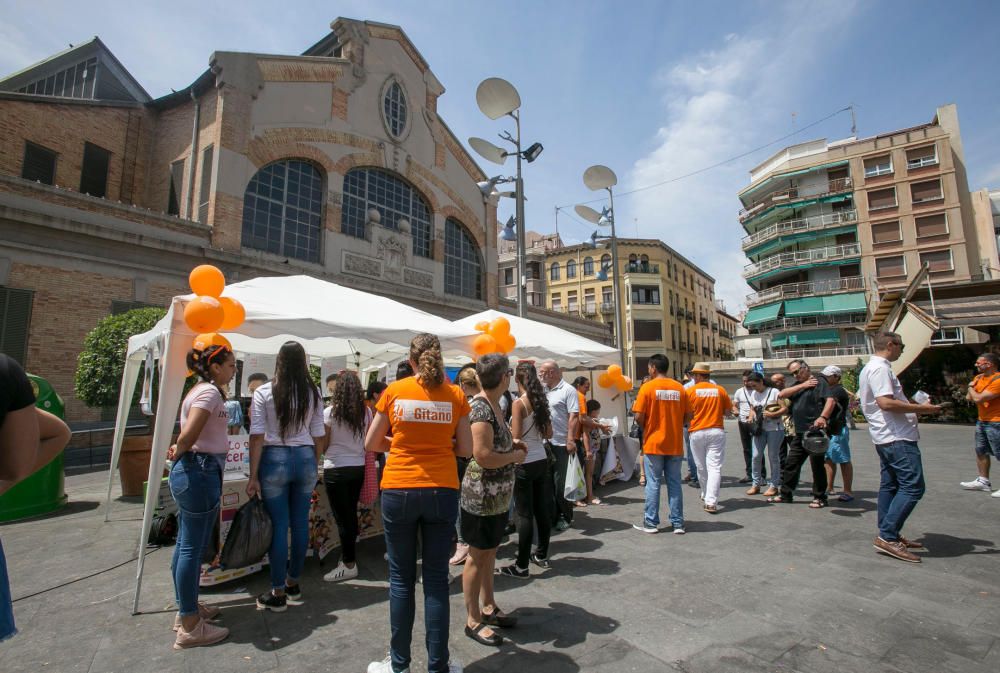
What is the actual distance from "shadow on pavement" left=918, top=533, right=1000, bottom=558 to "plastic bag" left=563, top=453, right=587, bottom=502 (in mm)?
3188

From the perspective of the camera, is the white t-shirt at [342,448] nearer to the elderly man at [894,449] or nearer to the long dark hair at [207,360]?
the long dark hair at [207,360]

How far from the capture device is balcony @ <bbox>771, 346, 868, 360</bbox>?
35062 mm

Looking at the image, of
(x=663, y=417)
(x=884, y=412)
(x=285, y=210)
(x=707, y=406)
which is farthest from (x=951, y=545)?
(x=285, y=210)

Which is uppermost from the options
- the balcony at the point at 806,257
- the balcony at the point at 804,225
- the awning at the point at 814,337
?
the balcony at the point at 804,225

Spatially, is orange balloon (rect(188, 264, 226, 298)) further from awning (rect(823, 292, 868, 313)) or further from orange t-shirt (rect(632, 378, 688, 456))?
awning (rect(823, 292, 868, 313))

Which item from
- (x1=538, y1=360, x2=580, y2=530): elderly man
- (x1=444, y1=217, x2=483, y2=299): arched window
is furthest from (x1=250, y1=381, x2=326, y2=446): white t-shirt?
(x1=444, y1=217, x2=483, y2=299): arched window

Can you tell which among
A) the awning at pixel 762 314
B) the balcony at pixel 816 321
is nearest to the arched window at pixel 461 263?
the awning at pixel 762 314

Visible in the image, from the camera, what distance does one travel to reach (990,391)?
6.54m

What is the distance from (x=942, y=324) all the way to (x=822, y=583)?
59.3ft

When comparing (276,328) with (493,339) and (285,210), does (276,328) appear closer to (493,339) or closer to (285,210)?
(493,339)

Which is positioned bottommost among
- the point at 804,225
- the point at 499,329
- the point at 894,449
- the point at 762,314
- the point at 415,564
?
the point at 415,564

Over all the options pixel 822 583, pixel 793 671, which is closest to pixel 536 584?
pixel 793 671

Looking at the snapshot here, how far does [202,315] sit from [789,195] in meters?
44.8

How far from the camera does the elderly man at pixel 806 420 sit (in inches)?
250
